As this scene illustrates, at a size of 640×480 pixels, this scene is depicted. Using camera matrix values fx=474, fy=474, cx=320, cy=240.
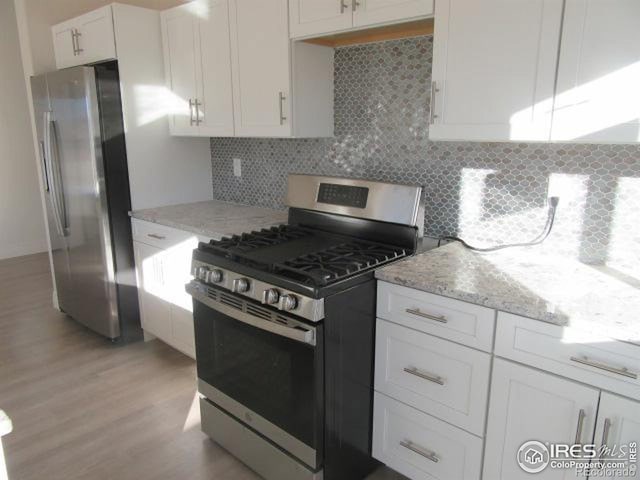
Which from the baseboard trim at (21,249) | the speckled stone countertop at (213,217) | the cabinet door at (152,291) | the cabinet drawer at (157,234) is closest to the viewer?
the speckled stone countertop at (213,217)

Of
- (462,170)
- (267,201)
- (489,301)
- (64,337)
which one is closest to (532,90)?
(462,170)

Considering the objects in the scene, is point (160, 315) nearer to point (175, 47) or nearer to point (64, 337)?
point (64, 337)

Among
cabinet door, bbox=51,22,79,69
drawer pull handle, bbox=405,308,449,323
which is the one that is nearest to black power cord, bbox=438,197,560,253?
drawer pull handle, bbox=405,308,449,323

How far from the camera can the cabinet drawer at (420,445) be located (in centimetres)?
164

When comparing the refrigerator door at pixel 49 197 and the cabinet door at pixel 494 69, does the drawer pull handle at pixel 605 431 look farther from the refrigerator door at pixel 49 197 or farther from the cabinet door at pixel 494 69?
the refrigerator door at pixel 49 197

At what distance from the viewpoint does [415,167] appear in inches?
88.2

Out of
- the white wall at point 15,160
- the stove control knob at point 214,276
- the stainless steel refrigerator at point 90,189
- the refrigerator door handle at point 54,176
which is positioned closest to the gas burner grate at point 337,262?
the stove control knob at point 214,276

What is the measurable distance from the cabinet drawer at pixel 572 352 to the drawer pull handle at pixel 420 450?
512mm

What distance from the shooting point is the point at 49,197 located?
3230 millimetres

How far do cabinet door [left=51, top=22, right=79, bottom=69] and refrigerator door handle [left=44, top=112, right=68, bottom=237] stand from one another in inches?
17.2

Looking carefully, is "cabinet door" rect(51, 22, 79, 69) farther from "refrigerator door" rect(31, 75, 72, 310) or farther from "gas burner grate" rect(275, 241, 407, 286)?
"gas burner grate" rect(275, 241, 407, 286)

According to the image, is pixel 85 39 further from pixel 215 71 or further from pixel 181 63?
pixel 215 71

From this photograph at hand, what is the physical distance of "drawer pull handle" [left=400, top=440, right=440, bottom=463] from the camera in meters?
1.73

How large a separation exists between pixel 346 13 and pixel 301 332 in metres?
1.32
